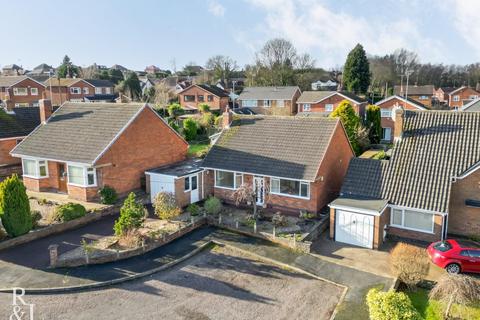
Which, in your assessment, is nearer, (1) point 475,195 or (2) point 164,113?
(1) point 475,195

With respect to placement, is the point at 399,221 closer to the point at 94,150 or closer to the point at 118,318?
the point at 118,318

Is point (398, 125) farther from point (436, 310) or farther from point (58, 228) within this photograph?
point (58, 228)

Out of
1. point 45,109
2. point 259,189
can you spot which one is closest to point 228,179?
point 259,189

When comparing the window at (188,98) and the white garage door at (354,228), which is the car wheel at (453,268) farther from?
the window at (188,98)

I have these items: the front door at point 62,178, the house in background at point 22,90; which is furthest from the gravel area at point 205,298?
the house in background at point 22,90

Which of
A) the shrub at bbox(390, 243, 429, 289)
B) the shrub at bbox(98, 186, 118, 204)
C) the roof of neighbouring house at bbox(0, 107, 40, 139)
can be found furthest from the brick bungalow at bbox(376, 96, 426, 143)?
the roof of neighbouring house at bbox(0, 107, 40, 139)

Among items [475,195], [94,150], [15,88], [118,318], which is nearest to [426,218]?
[475,195]
